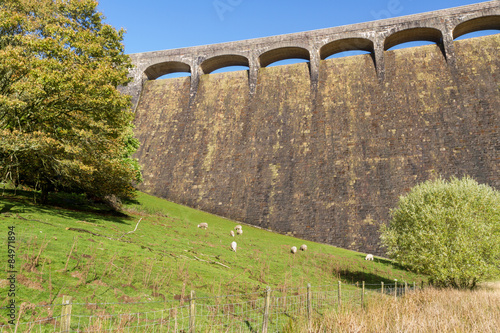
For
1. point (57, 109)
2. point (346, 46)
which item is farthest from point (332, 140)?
point (57, 109)

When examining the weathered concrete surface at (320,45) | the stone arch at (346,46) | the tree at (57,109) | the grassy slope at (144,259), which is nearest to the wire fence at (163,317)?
the grassy slope at (144,259)

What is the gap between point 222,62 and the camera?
44.6 metres

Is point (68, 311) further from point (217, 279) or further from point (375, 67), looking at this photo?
point (375, 67)

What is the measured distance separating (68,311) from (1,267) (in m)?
5.92

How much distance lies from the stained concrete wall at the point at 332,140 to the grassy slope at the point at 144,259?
4.86 m

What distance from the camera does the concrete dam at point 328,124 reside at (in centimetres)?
2956

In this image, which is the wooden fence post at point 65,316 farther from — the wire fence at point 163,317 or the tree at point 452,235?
the tree at point 452,235

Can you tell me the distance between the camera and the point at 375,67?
36875 mm

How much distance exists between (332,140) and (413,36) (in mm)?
15801

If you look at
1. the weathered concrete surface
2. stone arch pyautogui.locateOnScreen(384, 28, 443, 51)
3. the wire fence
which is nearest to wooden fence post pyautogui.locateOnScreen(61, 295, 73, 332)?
the wire fence

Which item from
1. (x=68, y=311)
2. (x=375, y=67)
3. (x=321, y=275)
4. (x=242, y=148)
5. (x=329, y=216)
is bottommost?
(x=321, y=275)

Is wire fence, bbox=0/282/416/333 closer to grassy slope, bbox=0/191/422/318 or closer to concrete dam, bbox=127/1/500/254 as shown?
grassy slope, bbox=0/191/422/318

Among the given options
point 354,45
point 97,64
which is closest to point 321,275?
point 97,64

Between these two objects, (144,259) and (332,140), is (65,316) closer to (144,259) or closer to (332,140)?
(144,259)
